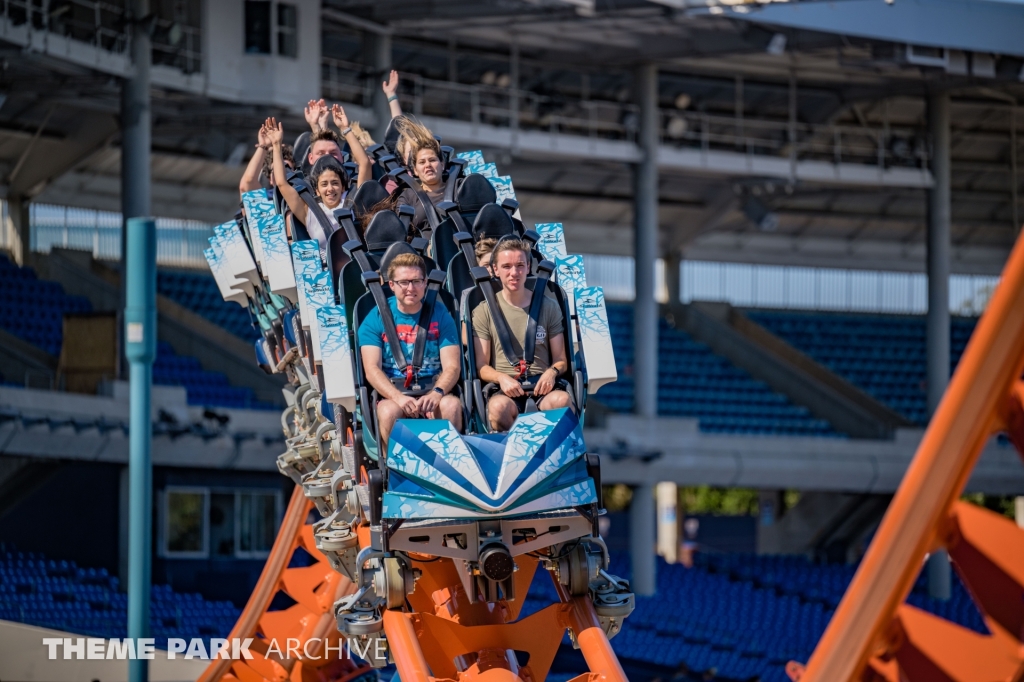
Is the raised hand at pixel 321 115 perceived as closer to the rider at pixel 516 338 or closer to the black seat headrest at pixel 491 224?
the black seat headrest at pixel 491 224

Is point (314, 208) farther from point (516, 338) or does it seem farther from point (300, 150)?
point (516, 338)

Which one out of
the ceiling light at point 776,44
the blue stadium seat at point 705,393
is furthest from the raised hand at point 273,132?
the blue stadium seat at point 705,393

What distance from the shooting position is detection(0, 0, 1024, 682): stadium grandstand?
6.36m

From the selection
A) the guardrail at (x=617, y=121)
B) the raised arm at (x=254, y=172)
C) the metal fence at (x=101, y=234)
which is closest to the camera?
the raised arm at (x=254, y=172)

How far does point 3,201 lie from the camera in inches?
994

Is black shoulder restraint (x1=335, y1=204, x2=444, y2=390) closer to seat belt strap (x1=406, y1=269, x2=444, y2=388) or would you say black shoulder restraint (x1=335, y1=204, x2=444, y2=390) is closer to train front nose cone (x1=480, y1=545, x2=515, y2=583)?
seat belt strap (x1=406, y1=269, x2=444, y2=388)

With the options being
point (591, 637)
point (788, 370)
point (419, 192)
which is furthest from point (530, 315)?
point (788, 370)

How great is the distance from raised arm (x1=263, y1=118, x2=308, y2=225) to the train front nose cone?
3496 mm

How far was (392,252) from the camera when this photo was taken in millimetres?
7008

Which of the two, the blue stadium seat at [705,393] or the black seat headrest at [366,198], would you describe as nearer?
the black seat headrest at [366,198]

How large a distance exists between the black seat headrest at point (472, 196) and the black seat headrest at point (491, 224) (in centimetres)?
55

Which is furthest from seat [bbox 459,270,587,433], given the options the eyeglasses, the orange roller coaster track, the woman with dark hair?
the orange roller coaster track

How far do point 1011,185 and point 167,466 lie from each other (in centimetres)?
2158

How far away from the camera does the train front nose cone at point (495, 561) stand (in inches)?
243
